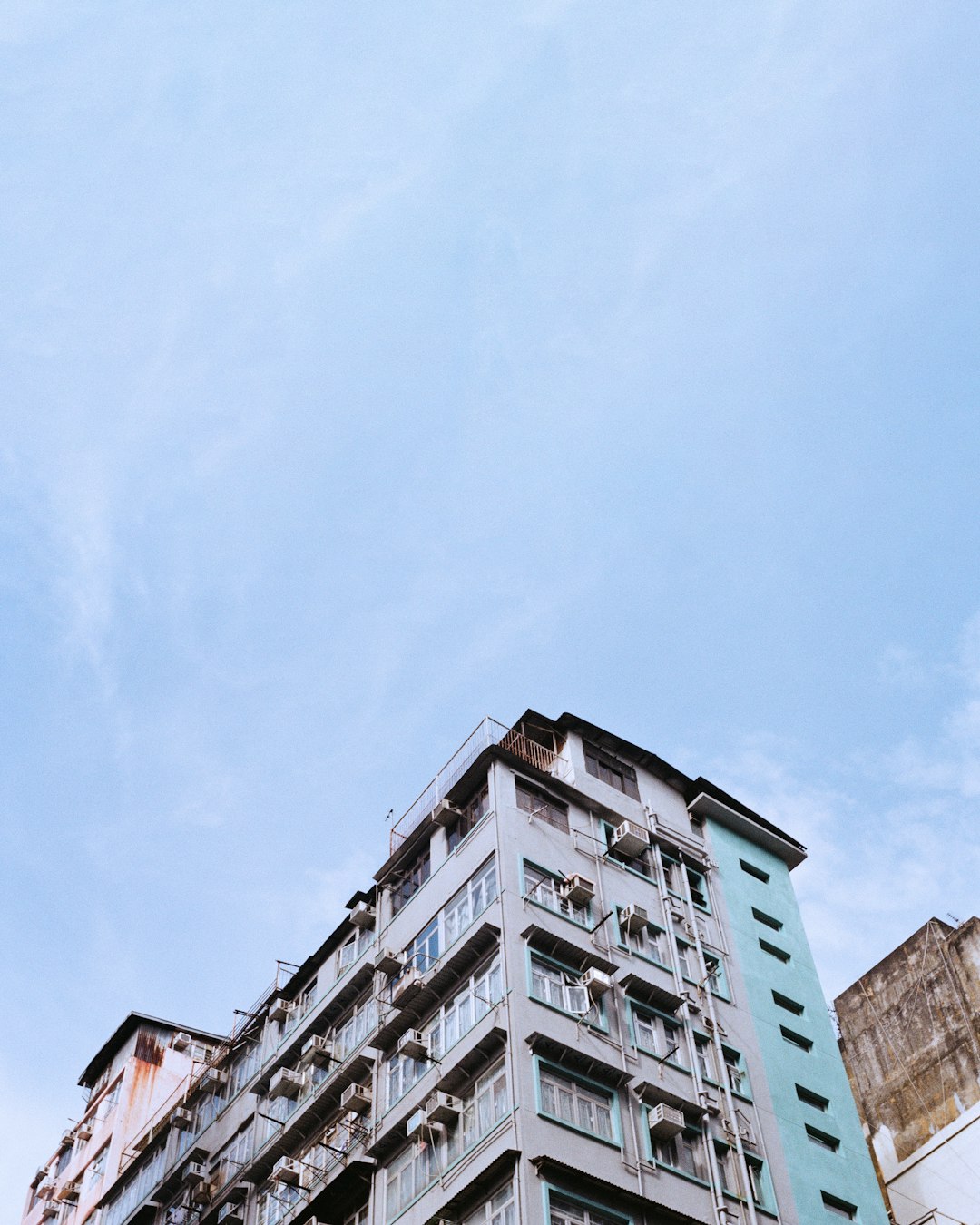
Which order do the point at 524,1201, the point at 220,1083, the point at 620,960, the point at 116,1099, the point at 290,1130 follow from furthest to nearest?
the point at 116,1099, the point at 220,1083, the point at 290,1130, the point at 620,960, the point at 524,1201

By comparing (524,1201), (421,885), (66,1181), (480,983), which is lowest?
(524,1201)

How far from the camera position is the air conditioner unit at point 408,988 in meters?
35.6

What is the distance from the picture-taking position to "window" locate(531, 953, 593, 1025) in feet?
108

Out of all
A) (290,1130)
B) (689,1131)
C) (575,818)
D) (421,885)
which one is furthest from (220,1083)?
(689,1131)

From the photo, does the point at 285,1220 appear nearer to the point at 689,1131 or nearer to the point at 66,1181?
the point at 689,1131

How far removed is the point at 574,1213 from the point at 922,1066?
28.3 meters

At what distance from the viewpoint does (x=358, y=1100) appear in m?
36.3

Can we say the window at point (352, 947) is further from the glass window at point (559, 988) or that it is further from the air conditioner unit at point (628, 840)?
the glass window at point (559, 988)

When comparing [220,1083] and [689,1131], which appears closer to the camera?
[689,1131]

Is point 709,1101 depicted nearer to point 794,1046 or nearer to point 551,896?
point 794,1046

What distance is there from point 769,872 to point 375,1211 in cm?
1765

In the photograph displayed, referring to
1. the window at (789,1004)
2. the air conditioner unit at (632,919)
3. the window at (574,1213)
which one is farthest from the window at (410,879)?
the window at (574,1213)

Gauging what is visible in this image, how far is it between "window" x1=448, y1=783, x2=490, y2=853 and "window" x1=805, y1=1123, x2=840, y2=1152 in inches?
478

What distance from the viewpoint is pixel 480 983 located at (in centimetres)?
3388
